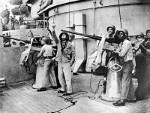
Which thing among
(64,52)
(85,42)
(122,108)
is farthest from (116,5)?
(122,108)

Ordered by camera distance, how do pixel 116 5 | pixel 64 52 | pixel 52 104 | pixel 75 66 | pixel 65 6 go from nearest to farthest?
pixel 52 104 < pixel 64 52 < pixel 116 5 < pixel 75 66 < pixel 65 6

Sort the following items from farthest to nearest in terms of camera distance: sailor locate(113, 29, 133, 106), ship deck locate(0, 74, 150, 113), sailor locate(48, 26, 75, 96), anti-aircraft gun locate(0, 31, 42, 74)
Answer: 1. anti-aircraft gun locate(0, 31, 42, 74)
2. sailor locate(48, 26, 75, 96)
3. sailor locate(113, 29, 133, 106)
4. ship deck locate(0, 74, 150, 113)

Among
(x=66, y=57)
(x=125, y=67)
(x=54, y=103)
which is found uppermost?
(x=66, y=57)

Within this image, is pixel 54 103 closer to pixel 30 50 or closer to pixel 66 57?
pixel 66 57

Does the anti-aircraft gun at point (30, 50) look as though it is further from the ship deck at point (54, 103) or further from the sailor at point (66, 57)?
the sailor at point (66, 57)

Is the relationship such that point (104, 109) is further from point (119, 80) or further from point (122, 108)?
point (119, 80)

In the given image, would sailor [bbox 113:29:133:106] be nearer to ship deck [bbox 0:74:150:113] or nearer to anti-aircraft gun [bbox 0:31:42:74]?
ship deck [bbox 0:74:150:113]

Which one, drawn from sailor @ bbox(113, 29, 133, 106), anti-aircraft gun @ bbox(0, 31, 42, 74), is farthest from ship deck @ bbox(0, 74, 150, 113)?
anti-aircraft gun @ bbox(0, 31, 42, 74)

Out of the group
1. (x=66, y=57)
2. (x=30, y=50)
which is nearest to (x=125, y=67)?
(x=66, y=57)

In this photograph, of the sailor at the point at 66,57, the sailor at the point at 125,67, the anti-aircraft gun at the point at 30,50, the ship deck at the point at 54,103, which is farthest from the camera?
the anti-aircraft gun at the point at 30,50

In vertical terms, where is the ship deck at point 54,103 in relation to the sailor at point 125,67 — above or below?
A: below

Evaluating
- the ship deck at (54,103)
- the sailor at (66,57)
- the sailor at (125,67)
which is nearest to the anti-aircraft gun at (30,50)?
the ship deck at (54,103)

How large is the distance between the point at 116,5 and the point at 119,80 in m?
5.10

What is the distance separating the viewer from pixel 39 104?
6008mm
